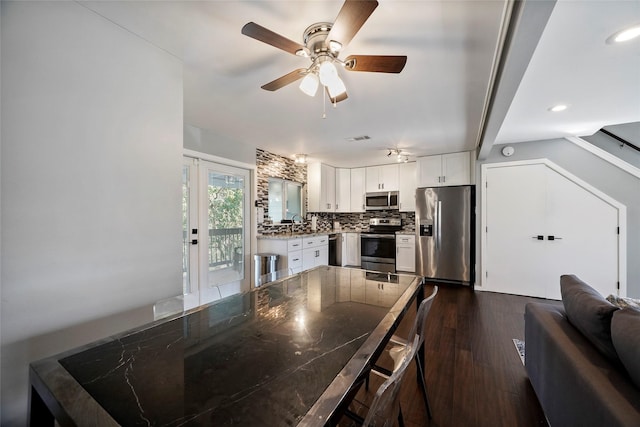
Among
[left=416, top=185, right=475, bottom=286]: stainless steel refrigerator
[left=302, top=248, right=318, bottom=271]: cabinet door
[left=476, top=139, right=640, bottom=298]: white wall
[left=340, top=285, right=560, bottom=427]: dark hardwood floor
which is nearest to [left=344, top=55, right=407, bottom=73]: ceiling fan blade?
[left=340, top=285, right=560, bottom=427]: dark hardwood floor

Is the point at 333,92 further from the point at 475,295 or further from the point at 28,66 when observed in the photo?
the point at 475,295

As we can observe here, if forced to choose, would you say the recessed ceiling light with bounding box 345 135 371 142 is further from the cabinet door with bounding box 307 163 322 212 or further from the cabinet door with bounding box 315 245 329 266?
the cabinet door with bounding box 315 245 329 266

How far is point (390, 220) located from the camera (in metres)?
5.41

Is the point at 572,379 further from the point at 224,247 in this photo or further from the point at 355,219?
the point at 355,219

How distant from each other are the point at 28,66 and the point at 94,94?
236mm

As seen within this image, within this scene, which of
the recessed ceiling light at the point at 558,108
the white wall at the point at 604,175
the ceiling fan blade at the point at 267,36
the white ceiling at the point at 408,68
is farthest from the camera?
the white wall at the point at 604,175

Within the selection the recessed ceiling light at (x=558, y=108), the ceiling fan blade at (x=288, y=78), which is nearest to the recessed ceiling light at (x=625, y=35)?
the recessed ceiling light at (x=558, y=108)

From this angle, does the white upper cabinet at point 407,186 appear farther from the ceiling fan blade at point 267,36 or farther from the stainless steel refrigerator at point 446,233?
the ceiling fan blade at point 267,36

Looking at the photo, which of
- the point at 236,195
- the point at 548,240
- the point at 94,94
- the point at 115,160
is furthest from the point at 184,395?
the point at 548,240

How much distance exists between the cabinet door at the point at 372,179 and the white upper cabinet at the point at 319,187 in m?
0.84

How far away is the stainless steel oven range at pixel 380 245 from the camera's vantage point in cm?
495

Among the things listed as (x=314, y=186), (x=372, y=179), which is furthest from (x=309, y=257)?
(x=372, y=179)

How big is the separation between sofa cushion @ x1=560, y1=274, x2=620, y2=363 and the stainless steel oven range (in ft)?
11.3

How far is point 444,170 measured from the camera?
14.3 feet
